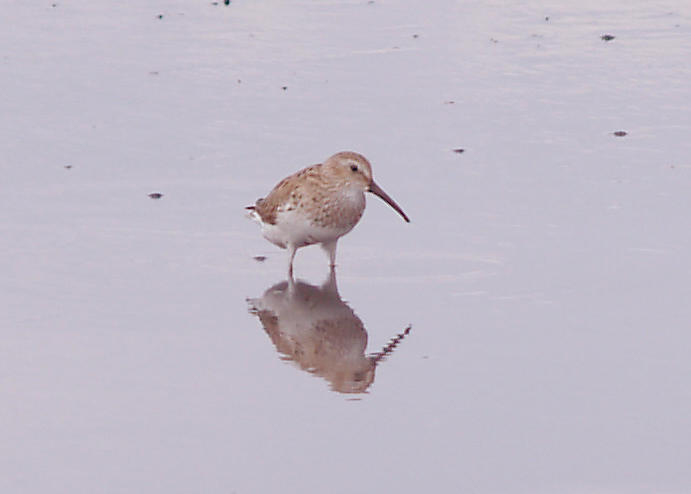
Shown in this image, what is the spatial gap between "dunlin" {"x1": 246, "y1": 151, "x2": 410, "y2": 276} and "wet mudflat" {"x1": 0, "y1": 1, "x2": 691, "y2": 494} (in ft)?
0.81

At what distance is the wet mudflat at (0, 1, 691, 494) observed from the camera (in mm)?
7188

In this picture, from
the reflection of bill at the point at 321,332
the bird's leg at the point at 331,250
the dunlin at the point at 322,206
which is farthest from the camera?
the bird's leg at the point at 331,250

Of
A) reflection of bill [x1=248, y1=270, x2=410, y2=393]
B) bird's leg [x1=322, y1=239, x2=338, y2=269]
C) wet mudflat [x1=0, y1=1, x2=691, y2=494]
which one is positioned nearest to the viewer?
wet mudflat [x1=0, y1=1, x2=691, y2=494]

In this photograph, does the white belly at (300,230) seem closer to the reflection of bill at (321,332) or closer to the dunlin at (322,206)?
the dunlin at (322,206)

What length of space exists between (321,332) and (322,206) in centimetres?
147

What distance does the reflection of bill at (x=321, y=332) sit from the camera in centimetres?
834

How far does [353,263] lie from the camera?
1055 cm

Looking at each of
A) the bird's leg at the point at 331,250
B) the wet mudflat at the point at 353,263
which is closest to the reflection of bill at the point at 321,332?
the wet mudflat at the point at 353,263

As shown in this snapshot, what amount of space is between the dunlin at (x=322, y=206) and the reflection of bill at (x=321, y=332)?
0.31 metres

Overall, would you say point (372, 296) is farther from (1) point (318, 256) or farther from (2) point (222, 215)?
(2) point (222, 215)

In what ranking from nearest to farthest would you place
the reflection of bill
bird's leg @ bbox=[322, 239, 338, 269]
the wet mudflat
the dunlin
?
the wet mudflat → the reflection of bill → the dunlin → bird's leg @ bbox=[322, 239, 338, 269]

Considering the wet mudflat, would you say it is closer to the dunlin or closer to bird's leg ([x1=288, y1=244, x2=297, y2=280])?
bird's leg ([x1=288, y1=244, x2=297, y2=280])

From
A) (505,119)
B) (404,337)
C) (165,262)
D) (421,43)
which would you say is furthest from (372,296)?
(421,43)

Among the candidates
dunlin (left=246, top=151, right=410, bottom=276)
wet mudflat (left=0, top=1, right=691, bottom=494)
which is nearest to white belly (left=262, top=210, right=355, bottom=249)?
dunlin (left=246, top=151, right=410, bottom=276)
